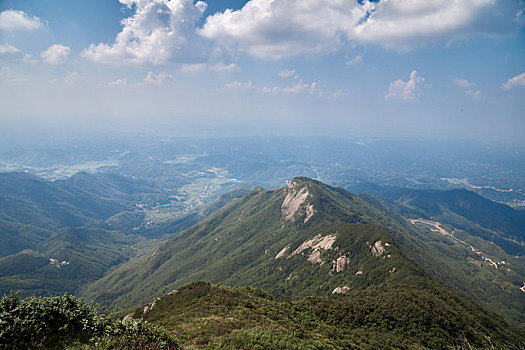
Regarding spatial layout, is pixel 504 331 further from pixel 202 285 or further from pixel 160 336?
pixel 160 336

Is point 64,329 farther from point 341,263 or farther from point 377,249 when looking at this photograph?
point 377,249

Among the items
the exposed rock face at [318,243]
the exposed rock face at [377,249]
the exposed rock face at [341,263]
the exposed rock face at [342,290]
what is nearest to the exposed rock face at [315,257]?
the exposed rock face at [318,243]

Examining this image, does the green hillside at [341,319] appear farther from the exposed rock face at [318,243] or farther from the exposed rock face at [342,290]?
the exposed rock face at [318,243]

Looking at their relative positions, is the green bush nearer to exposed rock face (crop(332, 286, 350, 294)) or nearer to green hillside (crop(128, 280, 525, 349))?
green hillside (crop(128, 280, 525, 349))

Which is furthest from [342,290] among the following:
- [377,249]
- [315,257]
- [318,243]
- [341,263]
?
[318,243]

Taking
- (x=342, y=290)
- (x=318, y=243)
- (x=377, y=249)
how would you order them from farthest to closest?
(x=318, y=243) < (x=377, y=249) < (x=342, y=290)

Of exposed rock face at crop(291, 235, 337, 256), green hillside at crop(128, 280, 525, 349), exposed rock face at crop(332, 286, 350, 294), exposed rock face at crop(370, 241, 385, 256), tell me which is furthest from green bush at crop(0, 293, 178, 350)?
exposed rock face at crop(291, 235, 337, 256)

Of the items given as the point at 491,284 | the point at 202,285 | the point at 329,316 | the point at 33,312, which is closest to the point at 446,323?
the point at 329,316
